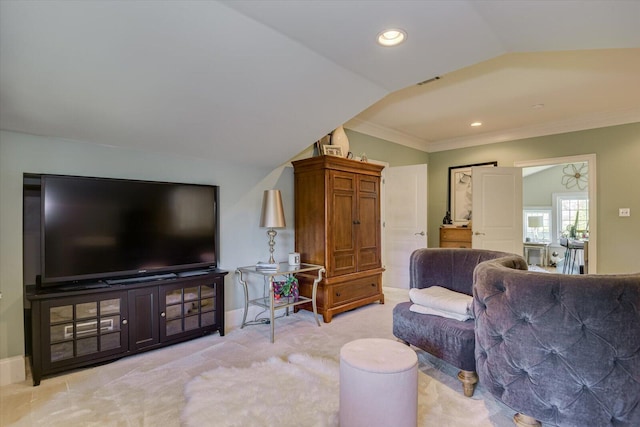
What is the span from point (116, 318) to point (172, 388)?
0.77 m

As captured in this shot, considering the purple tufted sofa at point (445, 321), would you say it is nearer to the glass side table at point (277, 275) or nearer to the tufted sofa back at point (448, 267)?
the tufted sofa back at point (448, 267)

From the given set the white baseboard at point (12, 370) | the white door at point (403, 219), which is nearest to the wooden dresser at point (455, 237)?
the white door at point (403, 219)

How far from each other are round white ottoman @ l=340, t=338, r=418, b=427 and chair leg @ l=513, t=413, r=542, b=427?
589mm

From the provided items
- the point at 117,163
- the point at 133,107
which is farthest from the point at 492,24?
→ the point at 117,163

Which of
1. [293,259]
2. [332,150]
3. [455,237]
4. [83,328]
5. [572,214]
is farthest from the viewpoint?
[572,214]

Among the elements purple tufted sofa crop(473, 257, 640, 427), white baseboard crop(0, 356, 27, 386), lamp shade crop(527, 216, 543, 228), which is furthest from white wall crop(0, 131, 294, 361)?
lamp shade crop(527, 216, 543, 228)

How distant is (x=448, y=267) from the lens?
2.70m

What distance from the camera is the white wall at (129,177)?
222 cm

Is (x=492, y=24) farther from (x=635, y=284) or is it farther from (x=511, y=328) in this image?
(x=511, y=328)

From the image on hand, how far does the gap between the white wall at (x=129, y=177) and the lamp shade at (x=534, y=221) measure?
23.2ft

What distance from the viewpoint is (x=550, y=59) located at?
281 cm

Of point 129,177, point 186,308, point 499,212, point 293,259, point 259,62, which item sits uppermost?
point 259,62

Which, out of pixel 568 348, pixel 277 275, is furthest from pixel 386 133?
pixel 568 348

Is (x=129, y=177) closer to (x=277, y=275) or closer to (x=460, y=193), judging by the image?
(x=277, y=275)
